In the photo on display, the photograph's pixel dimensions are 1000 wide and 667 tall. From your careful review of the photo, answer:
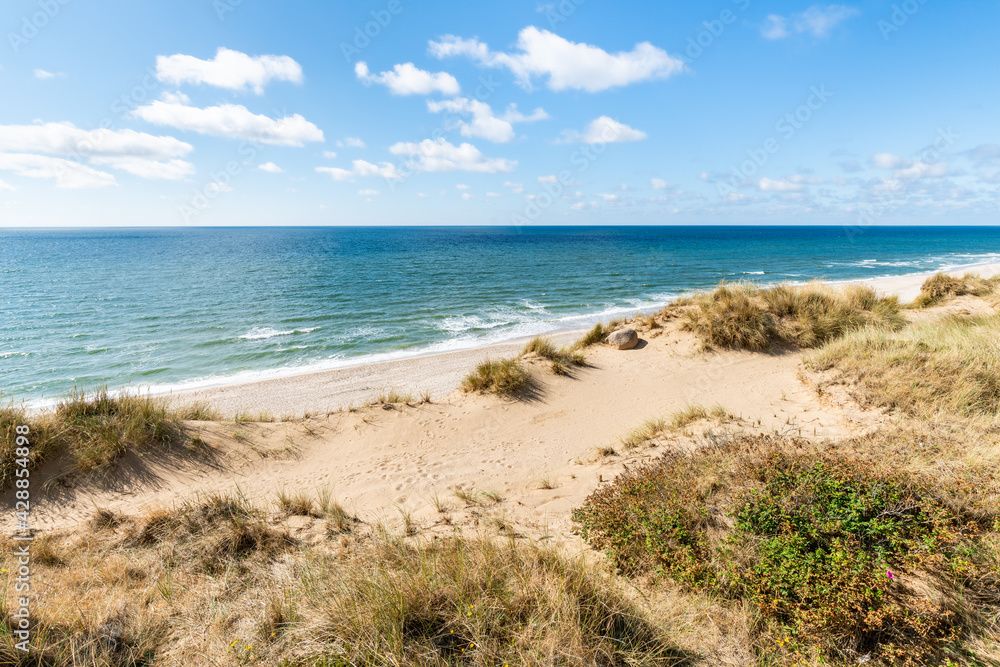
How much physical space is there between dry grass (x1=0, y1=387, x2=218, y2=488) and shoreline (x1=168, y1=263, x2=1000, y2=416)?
3.03 metres

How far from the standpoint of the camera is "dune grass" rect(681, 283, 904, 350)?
Result: 12.0 m

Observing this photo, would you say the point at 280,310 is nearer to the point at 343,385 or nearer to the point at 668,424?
the point at 343,385

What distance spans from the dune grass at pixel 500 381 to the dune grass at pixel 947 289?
17313mm

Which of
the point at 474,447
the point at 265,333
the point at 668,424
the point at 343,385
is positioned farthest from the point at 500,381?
the point at 265,333

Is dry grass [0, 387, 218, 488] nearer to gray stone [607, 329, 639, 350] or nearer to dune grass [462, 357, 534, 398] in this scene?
dune grass [462, 357, 534, 398]

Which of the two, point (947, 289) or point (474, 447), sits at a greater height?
point (947, 289)

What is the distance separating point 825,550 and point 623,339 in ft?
30.9

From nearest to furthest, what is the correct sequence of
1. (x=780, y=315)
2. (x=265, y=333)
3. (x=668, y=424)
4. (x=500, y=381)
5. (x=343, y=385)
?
1. (x=668, y=424)
2. (x=500, y=381)
3. (x=780, y=315)
4. (x=343, y=385)
5. (x=265, y=333)

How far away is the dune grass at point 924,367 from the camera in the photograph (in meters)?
6.41

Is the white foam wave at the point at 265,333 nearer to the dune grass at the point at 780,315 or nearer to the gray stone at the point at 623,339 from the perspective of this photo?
the gray stone at the point at 623,339

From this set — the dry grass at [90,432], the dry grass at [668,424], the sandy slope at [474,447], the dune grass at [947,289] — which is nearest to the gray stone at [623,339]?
the sandy slope at [474,447]

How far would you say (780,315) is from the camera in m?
12.9

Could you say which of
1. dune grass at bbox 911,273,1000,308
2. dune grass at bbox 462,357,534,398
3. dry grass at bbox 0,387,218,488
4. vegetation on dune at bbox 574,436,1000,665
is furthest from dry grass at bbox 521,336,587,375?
dune grass at bbox 911,273,1000,308

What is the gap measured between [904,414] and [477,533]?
6922 millimetres
